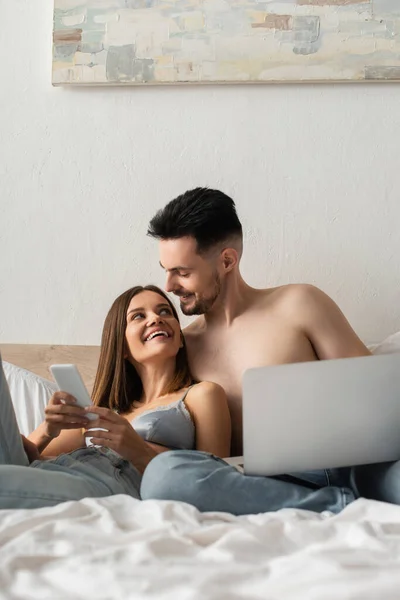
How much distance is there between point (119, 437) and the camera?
1619 millimetres

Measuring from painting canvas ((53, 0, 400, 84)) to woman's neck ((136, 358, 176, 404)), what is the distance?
0.86 meters

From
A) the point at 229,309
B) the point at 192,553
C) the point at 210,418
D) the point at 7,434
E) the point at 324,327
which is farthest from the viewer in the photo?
the point at 229,309

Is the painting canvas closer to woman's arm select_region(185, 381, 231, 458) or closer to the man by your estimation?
the man

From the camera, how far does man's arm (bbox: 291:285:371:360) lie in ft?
6.15

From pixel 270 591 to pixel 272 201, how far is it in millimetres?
1627

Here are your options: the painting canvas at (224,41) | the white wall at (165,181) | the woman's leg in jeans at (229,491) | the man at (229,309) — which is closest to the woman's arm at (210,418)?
the man at (229,309)

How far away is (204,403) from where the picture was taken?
5.87 feet

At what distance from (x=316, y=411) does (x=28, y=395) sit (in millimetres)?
1023

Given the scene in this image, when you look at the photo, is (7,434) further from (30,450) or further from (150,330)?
(150,330)

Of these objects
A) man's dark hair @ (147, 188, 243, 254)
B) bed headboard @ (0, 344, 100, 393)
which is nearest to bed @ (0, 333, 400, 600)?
man's dark hair @ (147, 188, 243, 254)

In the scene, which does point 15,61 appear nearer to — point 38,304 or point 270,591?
point 38,304

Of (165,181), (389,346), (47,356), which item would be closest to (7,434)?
(47,356)

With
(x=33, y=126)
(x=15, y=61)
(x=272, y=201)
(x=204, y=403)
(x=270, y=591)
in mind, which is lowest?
(x=204, y=403)

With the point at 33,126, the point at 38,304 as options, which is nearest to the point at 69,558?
the point at 38,304
